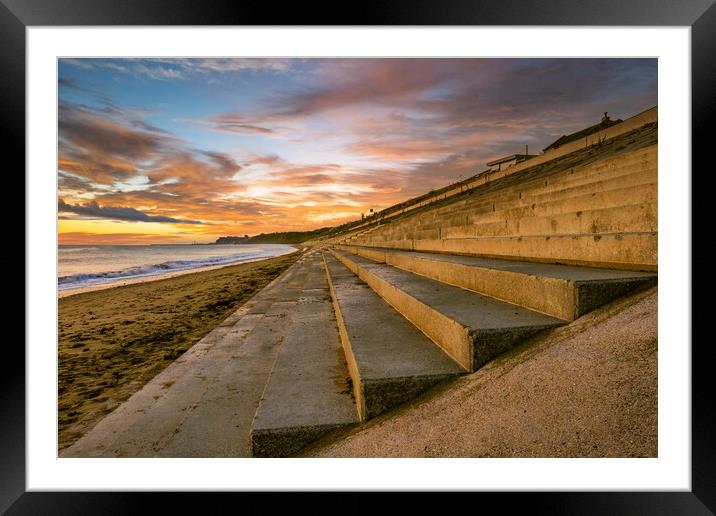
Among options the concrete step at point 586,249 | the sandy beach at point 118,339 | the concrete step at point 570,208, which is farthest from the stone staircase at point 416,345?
the sandy beach at point 118,339

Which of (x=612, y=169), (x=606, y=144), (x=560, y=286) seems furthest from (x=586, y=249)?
(x=606, y=144)

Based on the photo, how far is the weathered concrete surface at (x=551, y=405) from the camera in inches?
44.4

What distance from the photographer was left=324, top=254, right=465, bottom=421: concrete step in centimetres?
155

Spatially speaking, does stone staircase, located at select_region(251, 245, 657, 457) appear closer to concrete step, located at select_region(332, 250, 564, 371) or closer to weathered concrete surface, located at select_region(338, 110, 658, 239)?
A: concrete step, located at select_region(332, 250, 564, 371)

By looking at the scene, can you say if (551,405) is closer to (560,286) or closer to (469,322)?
(469,322)

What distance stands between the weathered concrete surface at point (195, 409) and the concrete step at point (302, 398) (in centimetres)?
39

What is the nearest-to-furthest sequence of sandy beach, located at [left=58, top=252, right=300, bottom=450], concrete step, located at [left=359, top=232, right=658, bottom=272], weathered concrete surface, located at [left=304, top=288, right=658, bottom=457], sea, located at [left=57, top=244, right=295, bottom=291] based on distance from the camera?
weathered concrete surface, located at [left=304, top=288, right=658, bottom=457] → concrete step, located at [left=359, top=232, right=658, bottom=272] → sandy beach, located at [left=58, top=252, right=300, bottom=450] → sea, located at [left=57, top=244, right=295, bottom=291]

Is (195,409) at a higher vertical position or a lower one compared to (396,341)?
lower

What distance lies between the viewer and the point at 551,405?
1226 mm

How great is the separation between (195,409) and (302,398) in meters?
1.04

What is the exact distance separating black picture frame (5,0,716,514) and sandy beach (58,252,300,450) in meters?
0.95

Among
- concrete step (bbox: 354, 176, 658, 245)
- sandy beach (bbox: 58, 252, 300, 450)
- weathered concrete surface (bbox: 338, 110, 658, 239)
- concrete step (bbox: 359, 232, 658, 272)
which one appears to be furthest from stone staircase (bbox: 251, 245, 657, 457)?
weathered concrete surface (bbox: 338, 110, 658, 239)

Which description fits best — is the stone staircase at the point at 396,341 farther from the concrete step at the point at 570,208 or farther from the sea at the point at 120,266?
the sea at the point at 120,266

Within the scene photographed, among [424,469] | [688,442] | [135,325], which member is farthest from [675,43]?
[135,325]
